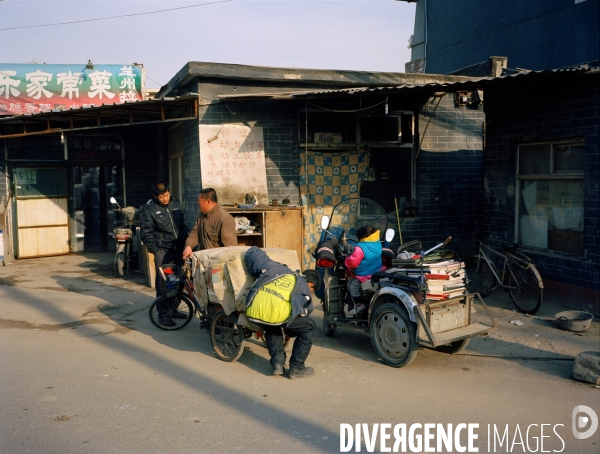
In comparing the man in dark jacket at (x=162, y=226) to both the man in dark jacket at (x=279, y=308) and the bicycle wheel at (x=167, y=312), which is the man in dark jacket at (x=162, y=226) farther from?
the man in dark jacket at (x=279, y=308)

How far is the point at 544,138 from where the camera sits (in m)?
9.30

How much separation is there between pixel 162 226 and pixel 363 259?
3.00 meters

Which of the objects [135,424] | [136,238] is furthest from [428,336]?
[136,238]

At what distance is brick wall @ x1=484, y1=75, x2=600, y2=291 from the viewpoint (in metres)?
8.40

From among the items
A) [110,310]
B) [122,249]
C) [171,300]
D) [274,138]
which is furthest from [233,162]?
[171,300]

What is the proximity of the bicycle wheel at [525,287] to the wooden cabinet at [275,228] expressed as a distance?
11.8ft

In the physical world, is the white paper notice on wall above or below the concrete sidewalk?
above

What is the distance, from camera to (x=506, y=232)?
32.9ft

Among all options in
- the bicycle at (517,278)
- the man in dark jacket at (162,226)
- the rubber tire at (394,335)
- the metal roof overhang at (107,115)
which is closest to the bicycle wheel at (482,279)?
the bicycle at (517,278)

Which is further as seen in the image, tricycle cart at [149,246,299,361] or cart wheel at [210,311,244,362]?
cart wheel at [210,311,244,362]

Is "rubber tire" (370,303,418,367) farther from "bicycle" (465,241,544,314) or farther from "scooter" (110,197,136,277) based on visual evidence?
"scooter" (110,197,136,277)

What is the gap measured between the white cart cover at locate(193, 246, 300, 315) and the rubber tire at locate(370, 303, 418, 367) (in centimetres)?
109

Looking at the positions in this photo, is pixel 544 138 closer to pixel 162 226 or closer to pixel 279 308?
pixel 279 308

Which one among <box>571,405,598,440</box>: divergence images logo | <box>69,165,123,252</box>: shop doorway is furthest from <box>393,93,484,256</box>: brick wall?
<box>69,165,123,252</box>: shop doorway
